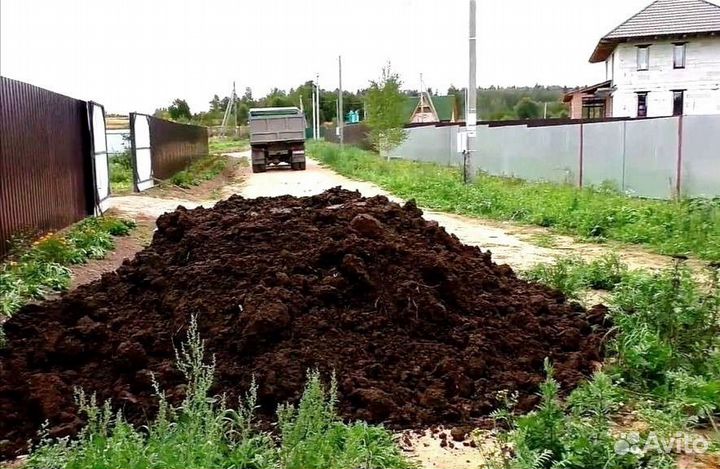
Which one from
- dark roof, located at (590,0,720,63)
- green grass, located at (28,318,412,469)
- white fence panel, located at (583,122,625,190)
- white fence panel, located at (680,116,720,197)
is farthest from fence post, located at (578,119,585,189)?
dark roof, located at (590,0,720,63)

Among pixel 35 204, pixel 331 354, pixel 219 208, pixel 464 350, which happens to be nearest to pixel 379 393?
pixel 331 354

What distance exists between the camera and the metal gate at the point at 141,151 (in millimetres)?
17000

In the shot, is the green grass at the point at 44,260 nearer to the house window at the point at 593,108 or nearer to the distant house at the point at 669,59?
the distant house at the point at 669,59

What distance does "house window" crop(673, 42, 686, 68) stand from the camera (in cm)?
3641

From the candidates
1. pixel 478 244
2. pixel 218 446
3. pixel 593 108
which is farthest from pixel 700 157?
pixel 593 108

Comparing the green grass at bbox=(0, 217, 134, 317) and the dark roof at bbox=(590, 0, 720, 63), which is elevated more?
the dark roof at bbox=(590, 0, 720, 63)

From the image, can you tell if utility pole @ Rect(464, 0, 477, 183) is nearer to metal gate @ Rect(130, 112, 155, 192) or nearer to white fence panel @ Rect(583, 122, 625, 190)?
white fence panel @ Rect(583, 122, 625, 190)

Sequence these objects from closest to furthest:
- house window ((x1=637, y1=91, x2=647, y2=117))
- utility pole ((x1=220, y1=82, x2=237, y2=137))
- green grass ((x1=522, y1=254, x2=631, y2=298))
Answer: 1. green grass ((x1=522, y1=254, x2=631, y2=298))
2. house window ((x1=637, y1=91, x2=647, y2=117))
3. utility pole ((x1=220, y1=82, x2=237, y2=137))

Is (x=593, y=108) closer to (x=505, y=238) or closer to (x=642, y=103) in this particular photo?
(x=642, y=103)

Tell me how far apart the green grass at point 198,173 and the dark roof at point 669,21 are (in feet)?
71.8

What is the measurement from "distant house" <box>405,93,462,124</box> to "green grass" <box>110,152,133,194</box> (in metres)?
43.7

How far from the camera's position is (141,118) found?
59.7ft

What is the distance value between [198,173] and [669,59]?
2574 centimetres

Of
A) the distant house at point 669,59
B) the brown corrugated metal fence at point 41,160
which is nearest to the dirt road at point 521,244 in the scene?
the brown corrugated metal fence at point 41,160
